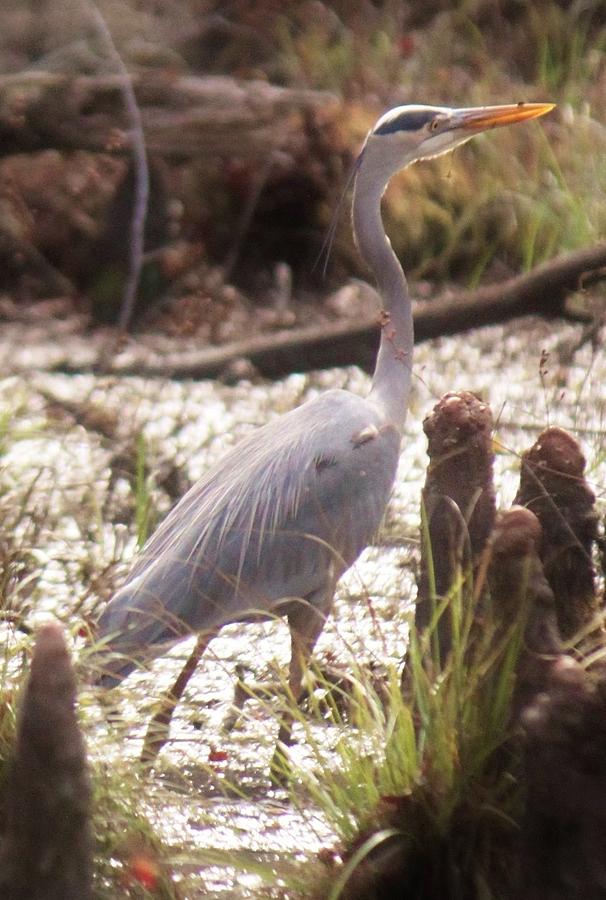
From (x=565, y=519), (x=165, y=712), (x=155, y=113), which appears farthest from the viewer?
(x=155, y=113)

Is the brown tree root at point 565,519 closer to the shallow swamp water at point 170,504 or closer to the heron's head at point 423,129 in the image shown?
the shallow swamp water at point 170,504

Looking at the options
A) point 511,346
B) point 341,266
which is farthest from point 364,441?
point 341,266

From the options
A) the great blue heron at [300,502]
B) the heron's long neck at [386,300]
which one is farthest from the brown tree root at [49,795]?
the heron's long neck at [386,300]

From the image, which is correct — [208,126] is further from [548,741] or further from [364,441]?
[548,741]

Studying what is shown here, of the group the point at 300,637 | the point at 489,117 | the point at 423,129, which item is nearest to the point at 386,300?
the point at 423,129

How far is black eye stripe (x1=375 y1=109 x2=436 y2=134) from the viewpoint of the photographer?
16.6 feet

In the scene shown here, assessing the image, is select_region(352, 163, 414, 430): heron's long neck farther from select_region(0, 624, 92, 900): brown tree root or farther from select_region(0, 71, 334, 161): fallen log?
select_region(0, 624, 92, 900): brown tree root

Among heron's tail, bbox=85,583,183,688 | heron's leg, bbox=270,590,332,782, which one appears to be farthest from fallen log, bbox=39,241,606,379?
heron's tail, bbox=85,583,183,688

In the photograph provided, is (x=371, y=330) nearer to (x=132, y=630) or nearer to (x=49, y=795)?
(x=132, y=630)

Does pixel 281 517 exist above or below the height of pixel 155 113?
below

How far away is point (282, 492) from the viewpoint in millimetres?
4715

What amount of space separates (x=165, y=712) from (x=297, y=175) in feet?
19.1

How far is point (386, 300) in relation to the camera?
5.01m

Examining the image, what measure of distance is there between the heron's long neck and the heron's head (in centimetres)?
8
